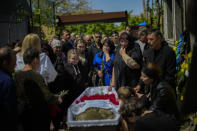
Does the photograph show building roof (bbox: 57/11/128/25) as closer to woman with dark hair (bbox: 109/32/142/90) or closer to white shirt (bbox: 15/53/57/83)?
woman with dark hair (bbox: 109/32/142/90)

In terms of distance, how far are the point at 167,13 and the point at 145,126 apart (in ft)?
23.2

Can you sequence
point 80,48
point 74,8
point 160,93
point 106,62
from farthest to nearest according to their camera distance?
point 74,8 → point 80,48 → point 106,62 → point 160,93

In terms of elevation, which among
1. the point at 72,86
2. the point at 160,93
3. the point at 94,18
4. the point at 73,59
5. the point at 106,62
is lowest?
the point at 72,86

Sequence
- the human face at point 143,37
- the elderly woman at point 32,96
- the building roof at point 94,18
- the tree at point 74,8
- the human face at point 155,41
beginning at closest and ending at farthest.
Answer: the elderly woman at point 32,96, the human face at point 155,41, the human face at point 143,37, the building roof at point 94,18, the tree at point 74,8

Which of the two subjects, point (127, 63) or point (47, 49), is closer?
point (127, 63)

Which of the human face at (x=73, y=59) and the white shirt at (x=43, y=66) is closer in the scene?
the white shirt at (x=43, y=66)

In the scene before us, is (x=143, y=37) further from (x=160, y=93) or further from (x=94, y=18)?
(x=94, y=18)

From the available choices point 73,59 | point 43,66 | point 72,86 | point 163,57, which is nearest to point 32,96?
point 43,66

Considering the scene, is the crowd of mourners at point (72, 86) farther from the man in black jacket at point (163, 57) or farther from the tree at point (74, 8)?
the tree at point (74, 8)

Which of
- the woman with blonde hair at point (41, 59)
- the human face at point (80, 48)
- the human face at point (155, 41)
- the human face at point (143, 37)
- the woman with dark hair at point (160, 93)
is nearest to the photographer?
the woman with dark hair at point (160, 93)

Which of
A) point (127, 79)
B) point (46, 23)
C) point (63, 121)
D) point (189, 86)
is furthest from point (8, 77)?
point (46, 23)

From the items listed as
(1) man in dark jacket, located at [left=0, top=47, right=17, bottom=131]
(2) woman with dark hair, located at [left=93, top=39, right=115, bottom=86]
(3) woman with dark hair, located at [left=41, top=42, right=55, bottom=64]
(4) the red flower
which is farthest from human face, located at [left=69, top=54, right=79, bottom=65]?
(1) man in dark jacket, located at [left=0, top=47, right=17, bottom=131]

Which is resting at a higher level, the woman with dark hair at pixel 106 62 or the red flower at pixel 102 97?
the woman with dark hair at pixel 106 62

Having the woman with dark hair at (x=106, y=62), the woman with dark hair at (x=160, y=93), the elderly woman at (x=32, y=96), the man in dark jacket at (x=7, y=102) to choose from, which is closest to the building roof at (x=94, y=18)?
the woman with dark hair at (x=106, y=62)
